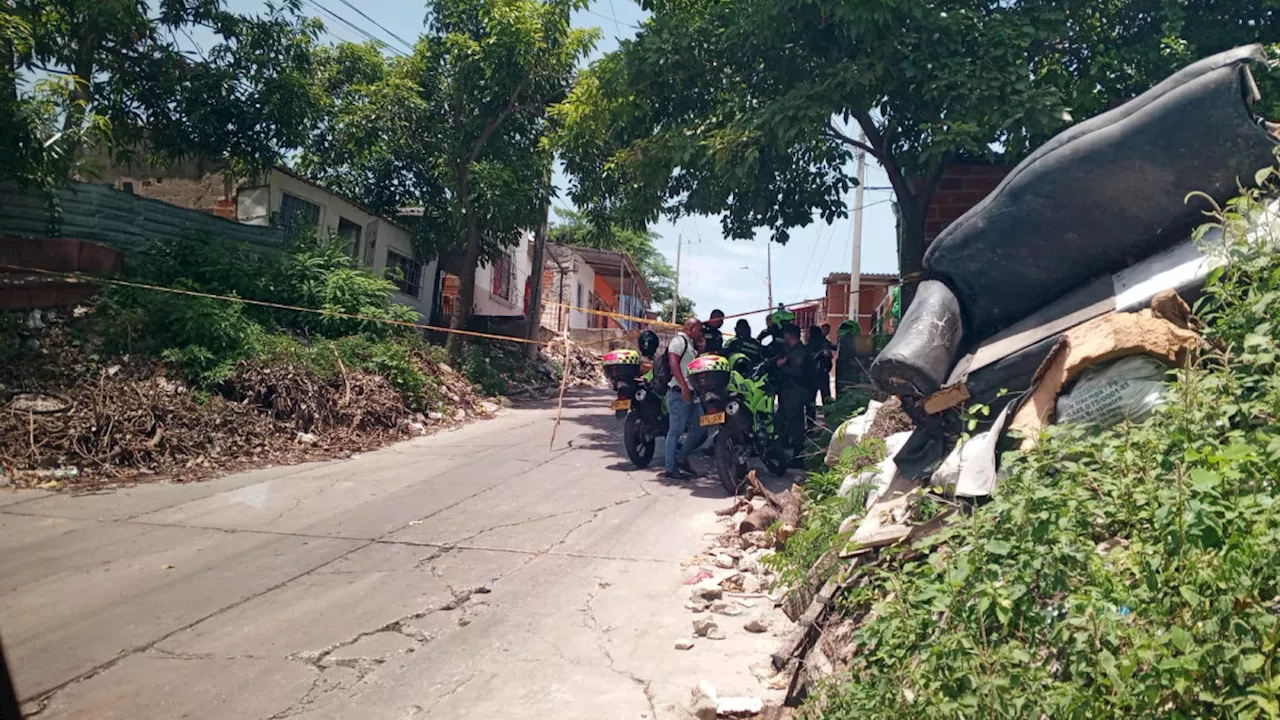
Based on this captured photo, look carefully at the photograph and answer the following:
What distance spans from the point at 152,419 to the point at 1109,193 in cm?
864

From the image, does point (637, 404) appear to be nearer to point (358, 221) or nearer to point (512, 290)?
point (358, 221)

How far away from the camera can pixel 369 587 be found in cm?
510

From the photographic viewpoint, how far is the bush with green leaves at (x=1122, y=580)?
2.29 metres

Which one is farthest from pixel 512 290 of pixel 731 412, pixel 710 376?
pixel 731 412

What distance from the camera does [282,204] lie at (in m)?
16.5

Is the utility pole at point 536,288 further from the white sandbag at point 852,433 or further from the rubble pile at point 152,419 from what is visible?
the white sandbag at point 852,433

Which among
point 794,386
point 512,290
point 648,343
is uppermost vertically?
point 512,290

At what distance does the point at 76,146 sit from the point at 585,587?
883cm

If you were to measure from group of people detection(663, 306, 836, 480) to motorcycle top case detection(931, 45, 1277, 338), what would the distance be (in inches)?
127

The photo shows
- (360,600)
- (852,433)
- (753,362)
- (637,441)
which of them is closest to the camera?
(360,600)

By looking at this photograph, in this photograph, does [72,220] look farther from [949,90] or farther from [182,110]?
[949,90]

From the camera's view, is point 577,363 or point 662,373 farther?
point 577,363

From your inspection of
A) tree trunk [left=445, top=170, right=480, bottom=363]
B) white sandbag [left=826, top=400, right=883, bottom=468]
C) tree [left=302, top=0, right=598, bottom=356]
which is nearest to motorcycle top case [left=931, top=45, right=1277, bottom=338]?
white sandbag [left=826, top=400, right=883, bottom=468]

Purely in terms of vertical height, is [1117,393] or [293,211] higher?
[293,211]
